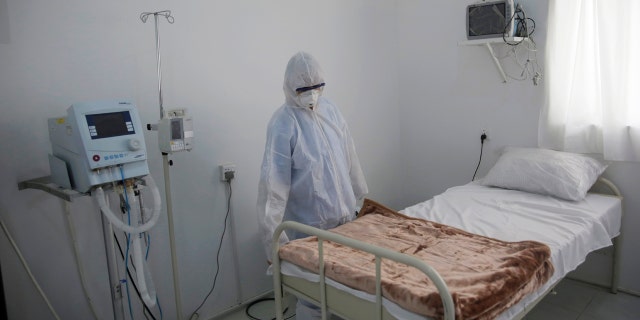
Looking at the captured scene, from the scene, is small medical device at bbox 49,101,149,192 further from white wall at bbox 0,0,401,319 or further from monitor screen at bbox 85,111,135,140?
white wall at bbox 0,0,401,319

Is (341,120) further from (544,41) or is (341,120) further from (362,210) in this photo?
(544,41)

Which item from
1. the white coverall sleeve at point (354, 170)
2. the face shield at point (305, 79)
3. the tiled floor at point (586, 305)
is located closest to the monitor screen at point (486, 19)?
the white coverall sleeve at point (354, 170)

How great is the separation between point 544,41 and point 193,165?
234cm

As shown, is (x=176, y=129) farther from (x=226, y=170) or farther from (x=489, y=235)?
(x=489, y=235)

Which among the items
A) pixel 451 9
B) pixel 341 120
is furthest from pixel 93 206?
pixel 451 9

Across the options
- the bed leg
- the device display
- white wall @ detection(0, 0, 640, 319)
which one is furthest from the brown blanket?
the bed leg

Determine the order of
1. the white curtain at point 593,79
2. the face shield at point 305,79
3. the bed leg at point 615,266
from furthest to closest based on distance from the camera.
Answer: the bed leg at point 615,266 → the white curtain at point 593,79 → the face shield at point 305,79

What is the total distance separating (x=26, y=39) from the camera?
1.90 meters

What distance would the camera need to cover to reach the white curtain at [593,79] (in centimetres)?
242

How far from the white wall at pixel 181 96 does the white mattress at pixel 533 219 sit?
100cm

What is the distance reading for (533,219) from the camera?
220 cm

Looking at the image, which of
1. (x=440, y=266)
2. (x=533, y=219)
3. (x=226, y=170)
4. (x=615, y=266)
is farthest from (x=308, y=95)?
(x=615, y=266)

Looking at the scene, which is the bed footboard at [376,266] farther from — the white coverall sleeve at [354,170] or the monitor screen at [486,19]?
the monitor screen at [486,19]

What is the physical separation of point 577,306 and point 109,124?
2.72m
